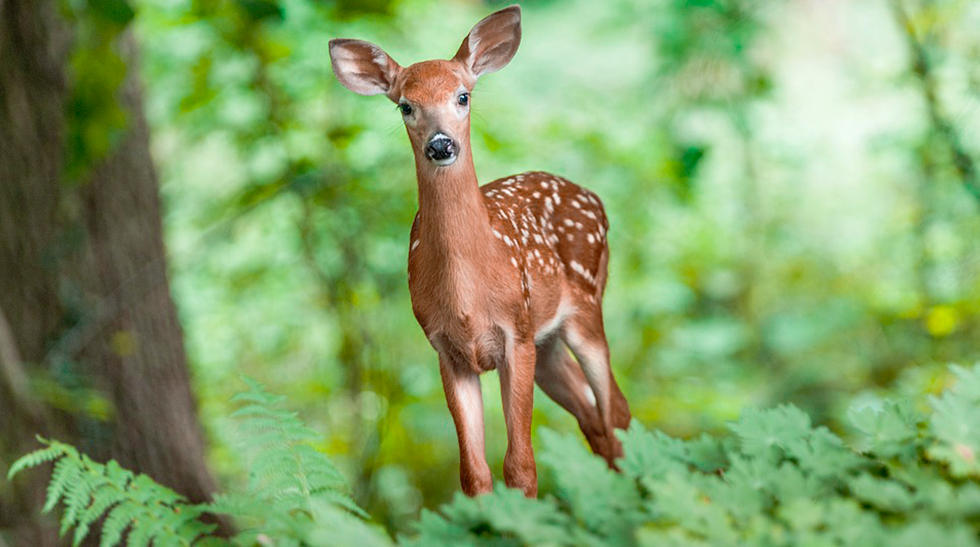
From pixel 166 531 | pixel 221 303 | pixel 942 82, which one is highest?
pixel 942 82

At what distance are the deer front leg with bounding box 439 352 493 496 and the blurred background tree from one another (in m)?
1.28

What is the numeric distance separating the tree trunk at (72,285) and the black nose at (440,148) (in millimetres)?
2098

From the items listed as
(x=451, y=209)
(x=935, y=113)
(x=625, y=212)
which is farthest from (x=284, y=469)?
(x=625, y=212)

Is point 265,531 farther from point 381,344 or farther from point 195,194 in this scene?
point 195,194

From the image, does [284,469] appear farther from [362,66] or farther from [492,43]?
[492,43]

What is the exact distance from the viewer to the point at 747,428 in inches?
58.9

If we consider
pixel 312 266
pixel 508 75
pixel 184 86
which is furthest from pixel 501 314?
pixel 508 75

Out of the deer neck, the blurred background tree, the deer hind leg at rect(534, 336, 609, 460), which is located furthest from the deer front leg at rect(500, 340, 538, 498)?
the blurred background tree

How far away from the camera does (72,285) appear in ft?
10.6

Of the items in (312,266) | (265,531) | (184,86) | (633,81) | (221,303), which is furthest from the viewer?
(633,81)

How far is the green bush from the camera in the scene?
3.91 feet

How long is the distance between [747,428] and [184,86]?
3686 millimetres

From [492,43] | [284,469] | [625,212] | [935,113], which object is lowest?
[284,469]

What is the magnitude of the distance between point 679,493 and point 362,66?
2.77 ft
